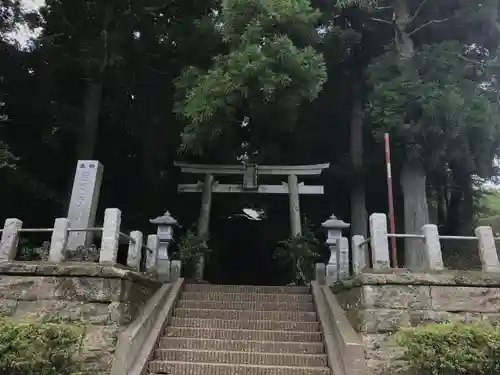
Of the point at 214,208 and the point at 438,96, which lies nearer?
the point at 438,96

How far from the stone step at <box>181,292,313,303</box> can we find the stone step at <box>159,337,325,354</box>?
4.68 ft

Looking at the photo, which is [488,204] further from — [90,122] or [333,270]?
[90,122]

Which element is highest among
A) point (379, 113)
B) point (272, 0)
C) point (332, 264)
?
point (272, 0)

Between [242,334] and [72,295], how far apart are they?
87.1 inches

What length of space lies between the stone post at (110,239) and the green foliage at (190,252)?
3645 mm

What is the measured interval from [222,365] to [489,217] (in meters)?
→ 15.6

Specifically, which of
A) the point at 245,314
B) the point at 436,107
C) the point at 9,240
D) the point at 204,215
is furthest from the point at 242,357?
the point at 436,107

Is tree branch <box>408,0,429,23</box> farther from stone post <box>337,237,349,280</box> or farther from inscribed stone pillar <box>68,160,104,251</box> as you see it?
inscribed stone pillar <box>68,160,104,251</box>

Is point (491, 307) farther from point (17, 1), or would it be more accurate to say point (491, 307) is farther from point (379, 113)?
point (17, 1)

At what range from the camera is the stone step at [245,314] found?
6625mm

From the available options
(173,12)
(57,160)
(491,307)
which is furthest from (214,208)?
(491,307)

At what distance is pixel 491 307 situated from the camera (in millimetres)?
5395

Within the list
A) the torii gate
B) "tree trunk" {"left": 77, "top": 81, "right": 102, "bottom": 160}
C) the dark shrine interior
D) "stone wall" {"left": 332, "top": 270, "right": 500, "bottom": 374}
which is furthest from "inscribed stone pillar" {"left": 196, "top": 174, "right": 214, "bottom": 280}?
"stone wall" {"left": 332, "top": 270, "right": 500, "bottom": 374}

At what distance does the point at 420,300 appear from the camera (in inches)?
213
